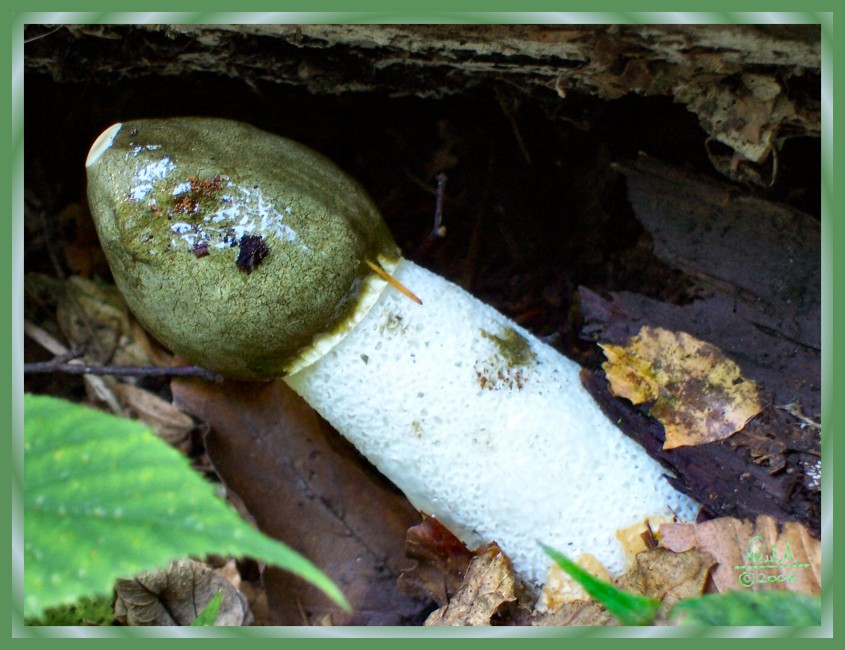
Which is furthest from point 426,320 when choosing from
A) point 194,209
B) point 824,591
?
point 824,591

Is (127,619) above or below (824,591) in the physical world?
below

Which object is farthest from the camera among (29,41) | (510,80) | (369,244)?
(510,80)

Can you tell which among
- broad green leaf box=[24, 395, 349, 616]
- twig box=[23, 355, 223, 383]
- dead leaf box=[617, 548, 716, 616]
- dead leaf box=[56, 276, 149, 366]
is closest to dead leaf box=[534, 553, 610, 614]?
dead leaf box=[617, 548, 716, 616]

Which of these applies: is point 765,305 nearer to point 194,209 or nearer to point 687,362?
point 687,362

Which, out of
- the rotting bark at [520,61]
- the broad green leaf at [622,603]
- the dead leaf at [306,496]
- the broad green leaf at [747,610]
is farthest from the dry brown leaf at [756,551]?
the rotting bark at [520,61]

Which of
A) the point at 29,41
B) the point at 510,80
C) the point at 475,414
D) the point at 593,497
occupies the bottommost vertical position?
the point at 593,497

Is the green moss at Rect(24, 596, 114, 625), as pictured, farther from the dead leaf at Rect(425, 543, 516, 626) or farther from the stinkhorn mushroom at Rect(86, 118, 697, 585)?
the dead leaf at Rect(425, 543, 516, 626)

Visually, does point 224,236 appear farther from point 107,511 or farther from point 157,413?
point 157,413

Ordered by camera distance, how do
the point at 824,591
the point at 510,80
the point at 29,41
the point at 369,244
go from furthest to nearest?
the point at 510,80 < the point at 29,41 < the point at 369,244 < the point at 824,591
